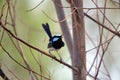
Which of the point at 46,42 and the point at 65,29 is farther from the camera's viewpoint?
the point at 46,42

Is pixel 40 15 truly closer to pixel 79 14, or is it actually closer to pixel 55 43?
pixel 55 43

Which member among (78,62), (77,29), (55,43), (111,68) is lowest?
(111,68)

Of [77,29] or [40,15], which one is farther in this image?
[40,15]

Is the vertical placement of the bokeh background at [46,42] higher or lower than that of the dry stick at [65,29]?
lower

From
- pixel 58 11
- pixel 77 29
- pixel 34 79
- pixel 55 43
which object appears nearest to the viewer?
pixel 77 29

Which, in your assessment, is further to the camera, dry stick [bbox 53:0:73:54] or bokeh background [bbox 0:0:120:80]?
bokeh background [bbox 0:0:120:80]

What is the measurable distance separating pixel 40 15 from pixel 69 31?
11.9 ft

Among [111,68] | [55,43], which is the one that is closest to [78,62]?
[55,43]

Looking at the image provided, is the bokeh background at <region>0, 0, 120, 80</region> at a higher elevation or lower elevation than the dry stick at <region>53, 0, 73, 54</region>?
lower

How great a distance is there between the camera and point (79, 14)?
1259 mm

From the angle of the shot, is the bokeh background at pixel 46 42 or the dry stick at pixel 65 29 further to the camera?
the bokeh background at pixel 46 42

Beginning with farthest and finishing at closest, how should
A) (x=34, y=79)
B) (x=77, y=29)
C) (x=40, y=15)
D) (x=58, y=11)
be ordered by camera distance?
1. (x=40, y=15)
2. (x=58, y=11)
3. (x=34, y=79)
4. (x=77, y=29)

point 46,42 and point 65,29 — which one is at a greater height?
point 65,29

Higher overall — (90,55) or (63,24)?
(63,24)
